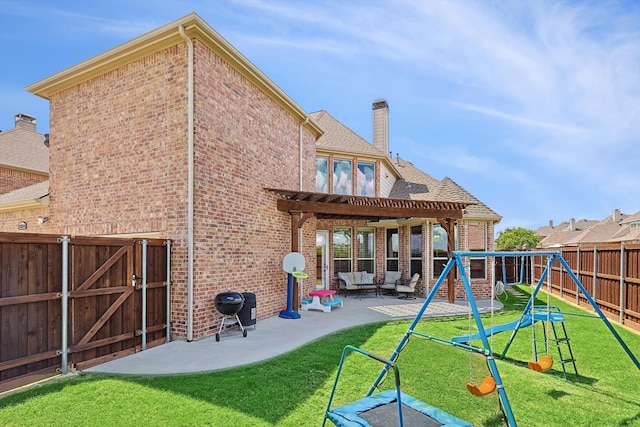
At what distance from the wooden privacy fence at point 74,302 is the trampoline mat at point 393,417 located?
4.62 m

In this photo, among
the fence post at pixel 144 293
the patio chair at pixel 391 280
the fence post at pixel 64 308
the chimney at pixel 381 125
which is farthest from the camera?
the chimney at pixel 381 125

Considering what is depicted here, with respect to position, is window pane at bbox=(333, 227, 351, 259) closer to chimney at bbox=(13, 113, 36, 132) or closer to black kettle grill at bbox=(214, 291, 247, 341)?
black kettle grill at bbox=(214, 291, 247, 341)

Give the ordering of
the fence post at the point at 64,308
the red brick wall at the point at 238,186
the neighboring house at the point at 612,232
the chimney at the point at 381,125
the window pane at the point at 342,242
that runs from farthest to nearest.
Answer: the neighboring house at the point at 612,232 < the chimney at the point at 381,125 < the window pane at the point at 342,242 < the red brick wall at the point at 238,186 < the fence post at the point at 64,308

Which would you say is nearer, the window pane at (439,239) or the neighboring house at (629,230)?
the window pane at (439,239)

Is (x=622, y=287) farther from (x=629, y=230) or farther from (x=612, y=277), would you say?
(x=629, y=230)

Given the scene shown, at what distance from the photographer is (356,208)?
11023mm

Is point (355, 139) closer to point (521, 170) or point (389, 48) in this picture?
point (389, 48)

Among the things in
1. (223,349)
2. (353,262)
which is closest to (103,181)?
(223,349)

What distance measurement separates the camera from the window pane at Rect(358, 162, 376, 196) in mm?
15328

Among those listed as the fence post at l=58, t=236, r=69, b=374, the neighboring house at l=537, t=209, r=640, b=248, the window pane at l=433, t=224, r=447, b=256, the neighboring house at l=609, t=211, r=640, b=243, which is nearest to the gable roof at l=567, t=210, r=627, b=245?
the neighboring house at l=537, t=209, r=640, b=248

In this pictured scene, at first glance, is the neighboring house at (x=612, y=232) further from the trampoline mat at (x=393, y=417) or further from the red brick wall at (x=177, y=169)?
the trampoline mat at (x=393, y=417)

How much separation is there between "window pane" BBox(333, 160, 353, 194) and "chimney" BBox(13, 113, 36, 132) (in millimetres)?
18801

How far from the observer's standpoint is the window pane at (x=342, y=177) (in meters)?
14.7

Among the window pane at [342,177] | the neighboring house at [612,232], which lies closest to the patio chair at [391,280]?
the window pane at [342,177]
